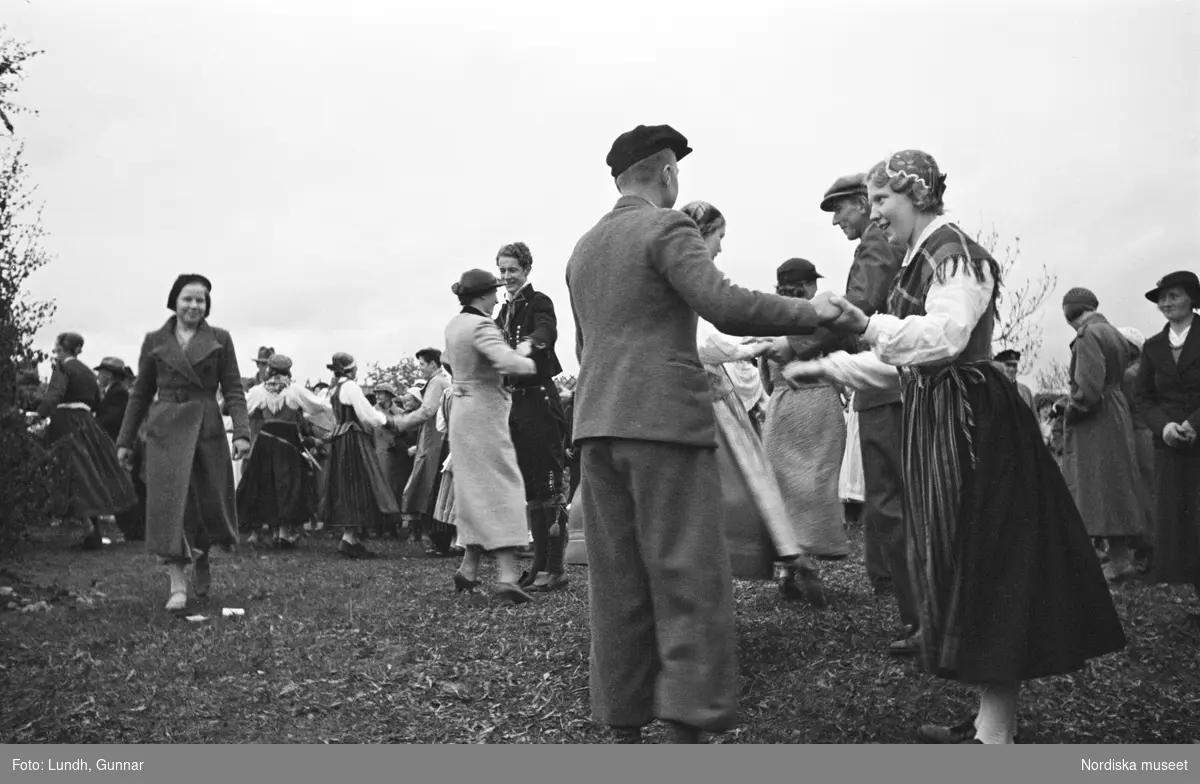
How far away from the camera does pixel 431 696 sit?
5.28 meters

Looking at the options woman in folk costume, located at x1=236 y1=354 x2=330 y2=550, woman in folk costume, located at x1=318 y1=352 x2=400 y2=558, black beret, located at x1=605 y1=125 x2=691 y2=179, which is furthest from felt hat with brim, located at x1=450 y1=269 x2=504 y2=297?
woman in folk costume, located at x1=236 y1=354 x2=330 y2=550

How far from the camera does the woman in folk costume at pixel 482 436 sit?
746 cm

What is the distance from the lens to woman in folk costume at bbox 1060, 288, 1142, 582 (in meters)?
8.95

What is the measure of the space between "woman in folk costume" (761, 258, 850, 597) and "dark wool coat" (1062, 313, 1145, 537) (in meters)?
3.08

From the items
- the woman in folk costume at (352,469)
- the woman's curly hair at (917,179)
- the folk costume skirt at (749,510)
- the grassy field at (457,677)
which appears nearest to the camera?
the woman's curly hair at (917,179)

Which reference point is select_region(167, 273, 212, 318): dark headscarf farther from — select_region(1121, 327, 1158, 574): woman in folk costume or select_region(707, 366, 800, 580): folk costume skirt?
select_region(1121, 327, 1158, 574): woman in folk costume

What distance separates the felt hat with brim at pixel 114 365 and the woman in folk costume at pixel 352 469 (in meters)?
2.92

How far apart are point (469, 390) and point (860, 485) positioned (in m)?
3.23

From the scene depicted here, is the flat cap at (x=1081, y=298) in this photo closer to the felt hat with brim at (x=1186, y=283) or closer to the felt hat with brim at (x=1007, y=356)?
the felt hat with brim at (x=1007, y=356)

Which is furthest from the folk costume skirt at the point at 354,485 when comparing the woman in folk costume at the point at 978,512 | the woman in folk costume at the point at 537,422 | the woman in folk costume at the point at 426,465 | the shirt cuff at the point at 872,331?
the shirt cuff at the point at 872,331

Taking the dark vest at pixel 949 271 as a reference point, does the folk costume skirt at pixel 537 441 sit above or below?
below

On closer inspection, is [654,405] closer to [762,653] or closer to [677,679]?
[677,679]
